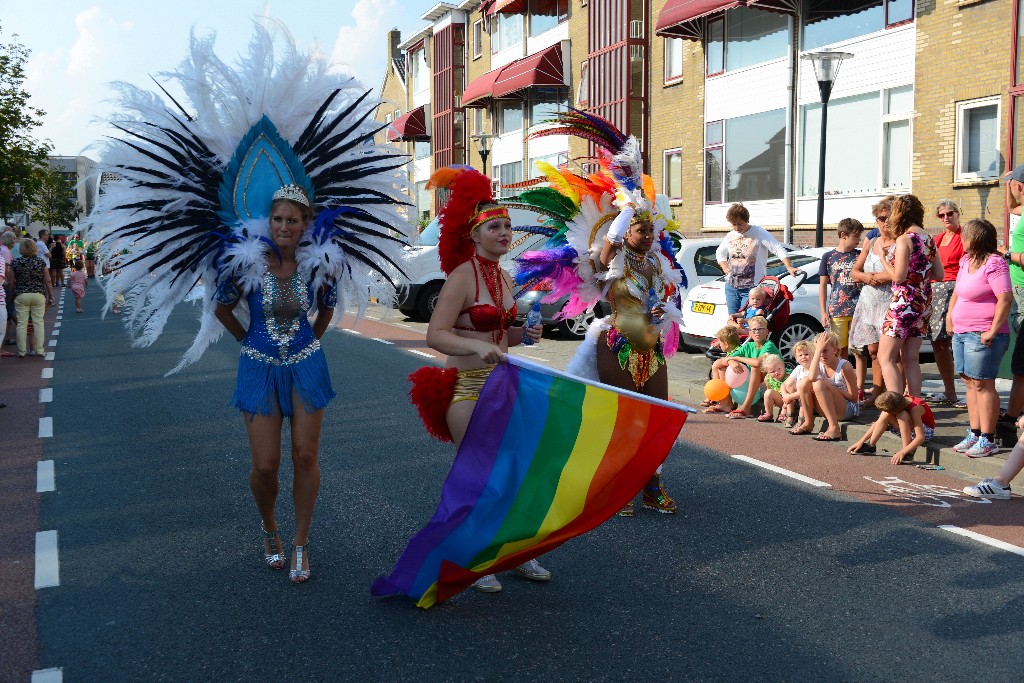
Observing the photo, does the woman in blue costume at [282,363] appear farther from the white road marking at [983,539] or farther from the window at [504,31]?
the window at [504,31]

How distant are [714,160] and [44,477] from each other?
2015 centimetres

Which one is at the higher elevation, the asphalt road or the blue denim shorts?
the blue denim shorts

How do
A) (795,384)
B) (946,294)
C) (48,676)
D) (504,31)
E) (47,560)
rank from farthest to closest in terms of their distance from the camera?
(504,31)
(946,294)
(795,384)
(47,560)
(48,676)

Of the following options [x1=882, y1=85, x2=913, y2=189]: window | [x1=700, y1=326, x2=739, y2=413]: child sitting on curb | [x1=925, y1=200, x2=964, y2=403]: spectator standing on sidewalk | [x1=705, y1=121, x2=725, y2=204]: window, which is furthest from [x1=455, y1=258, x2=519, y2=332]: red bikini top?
[x1=705, y1=121, x2=725, y2=204]: window

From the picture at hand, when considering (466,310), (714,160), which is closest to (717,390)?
(466,310)

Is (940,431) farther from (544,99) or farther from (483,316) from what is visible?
(544,99)

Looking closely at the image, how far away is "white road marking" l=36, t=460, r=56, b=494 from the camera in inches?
282

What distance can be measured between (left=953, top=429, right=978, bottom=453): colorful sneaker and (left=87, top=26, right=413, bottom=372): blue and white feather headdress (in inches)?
190

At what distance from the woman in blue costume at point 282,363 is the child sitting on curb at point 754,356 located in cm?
557

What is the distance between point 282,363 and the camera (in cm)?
496

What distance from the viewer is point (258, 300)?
16.1 ft

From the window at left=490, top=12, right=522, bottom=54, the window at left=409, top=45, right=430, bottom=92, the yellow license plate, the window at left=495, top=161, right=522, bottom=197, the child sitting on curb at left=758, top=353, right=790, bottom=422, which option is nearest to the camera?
the child sitting on curb at left=758, top=353, right=790, bottom=422

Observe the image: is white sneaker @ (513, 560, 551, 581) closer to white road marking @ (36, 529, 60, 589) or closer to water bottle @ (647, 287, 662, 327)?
water bottle @ (647, 287, 662, 327)

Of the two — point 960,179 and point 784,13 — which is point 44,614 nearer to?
point 960,179
